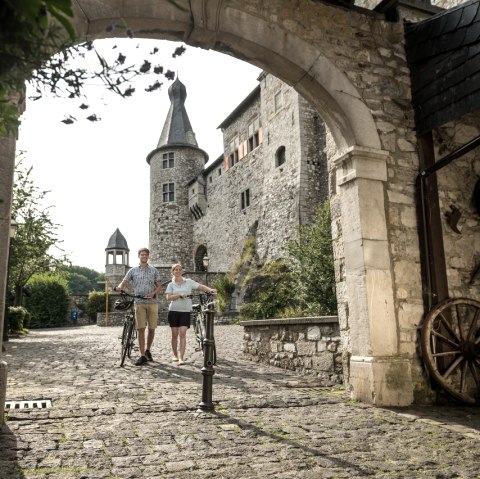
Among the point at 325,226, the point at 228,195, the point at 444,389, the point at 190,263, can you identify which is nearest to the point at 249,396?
the point at 444,389

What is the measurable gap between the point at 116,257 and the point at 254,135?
23.4 meters

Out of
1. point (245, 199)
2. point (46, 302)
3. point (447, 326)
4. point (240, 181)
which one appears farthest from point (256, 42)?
point (46, 302)

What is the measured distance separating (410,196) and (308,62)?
169 centimetres

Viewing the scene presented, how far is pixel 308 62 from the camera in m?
4.64

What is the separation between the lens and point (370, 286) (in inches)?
173

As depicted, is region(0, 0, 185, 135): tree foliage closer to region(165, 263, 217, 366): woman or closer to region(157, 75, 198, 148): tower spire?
region(165, 263, 217, 366): woman

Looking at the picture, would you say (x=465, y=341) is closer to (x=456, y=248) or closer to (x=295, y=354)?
(x=456, y=248)

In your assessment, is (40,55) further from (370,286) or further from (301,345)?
(301,345)

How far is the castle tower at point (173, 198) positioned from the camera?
34250 mm

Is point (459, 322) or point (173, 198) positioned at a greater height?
point (173, 198)

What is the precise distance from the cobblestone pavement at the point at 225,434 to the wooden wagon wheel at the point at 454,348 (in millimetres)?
354

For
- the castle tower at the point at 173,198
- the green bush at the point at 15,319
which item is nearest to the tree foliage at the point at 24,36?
the green bush at the point at 15,319

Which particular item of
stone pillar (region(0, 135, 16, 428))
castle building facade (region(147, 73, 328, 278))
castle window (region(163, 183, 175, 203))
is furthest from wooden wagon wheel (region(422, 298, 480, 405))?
castle window (region(163, 183, 175, 203))

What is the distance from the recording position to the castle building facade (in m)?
21.2
